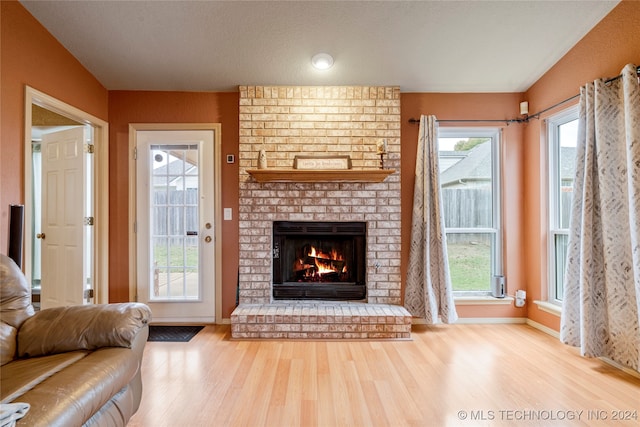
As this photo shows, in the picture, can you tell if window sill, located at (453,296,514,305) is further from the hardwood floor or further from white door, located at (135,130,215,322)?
white door, located at (135,130,215,322)

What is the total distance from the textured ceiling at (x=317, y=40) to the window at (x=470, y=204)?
1.89 ft

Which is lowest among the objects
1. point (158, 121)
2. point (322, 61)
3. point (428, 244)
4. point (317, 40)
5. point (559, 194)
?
point (428, 244)

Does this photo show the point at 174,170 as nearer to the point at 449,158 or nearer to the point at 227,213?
the point at 227,213

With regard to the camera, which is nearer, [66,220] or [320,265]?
[66,220]

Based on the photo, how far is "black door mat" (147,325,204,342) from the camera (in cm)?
295

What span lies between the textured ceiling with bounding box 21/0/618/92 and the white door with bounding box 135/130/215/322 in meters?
0.61

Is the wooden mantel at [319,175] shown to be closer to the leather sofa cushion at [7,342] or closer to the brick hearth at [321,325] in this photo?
the brick hearth at [321,325]

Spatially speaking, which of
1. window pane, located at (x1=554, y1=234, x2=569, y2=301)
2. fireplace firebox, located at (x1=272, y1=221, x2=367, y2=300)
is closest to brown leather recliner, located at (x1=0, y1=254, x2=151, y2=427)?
fireplace firebox, located at (x1=272, y1=221, x2=367, y2=300)

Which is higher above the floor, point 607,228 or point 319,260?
point 607,228

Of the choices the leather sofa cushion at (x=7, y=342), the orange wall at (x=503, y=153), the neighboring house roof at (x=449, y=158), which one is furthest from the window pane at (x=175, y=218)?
the neighboring house roof at (x=449, y=158)

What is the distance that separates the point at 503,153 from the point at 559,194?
64cm

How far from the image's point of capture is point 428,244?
316 centimetres

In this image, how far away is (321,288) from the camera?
11.0ft

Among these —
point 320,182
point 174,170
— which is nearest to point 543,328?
point 320,182
